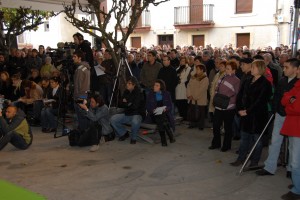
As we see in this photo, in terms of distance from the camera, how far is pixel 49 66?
10.8m

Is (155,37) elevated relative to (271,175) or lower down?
elevated

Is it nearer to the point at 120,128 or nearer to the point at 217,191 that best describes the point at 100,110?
the point at 120,128

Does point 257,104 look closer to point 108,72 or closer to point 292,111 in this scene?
point 292,111

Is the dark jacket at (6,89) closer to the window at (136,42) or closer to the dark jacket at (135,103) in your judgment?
the dark jacket at (135,103)

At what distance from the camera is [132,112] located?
7.31m

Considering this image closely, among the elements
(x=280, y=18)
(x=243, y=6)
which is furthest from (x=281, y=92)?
(x=243, y=6)

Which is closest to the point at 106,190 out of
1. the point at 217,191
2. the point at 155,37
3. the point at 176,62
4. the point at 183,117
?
the point at 217,191

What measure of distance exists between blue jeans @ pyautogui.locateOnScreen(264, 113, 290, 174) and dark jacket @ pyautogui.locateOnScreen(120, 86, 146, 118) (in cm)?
291

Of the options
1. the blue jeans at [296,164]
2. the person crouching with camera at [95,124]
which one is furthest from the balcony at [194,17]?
the blue jeans at [296,164]

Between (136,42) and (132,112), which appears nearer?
(132,112)

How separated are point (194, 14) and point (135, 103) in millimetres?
20223

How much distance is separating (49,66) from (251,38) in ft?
54.3

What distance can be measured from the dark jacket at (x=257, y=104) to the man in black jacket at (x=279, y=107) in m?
0.28

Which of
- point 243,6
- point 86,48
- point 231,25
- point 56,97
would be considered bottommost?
point 56,97
